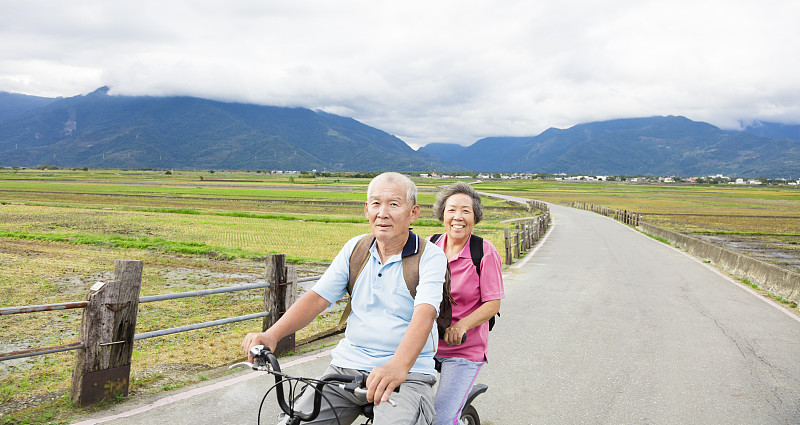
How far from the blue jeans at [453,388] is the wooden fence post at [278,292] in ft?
10.6

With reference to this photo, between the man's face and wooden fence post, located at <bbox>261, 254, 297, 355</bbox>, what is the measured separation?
3569 mm

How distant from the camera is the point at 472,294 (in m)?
3.30

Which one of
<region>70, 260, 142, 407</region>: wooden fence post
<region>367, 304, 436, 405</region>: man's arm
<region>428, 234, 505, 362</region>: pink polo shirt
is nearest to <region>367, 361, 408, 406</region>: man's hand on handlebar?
<region>367, 304, 436, 405</region>: man's arm

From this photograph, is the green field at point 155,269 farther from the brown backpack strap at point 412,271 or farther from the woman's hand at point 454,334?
the brown backpack strap at point 412,271

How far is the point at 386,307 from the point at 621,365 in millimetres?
4288

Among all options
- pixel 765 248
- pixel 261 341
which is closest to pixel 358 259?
pixel 261 341

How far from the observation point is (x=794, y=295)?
10.4 metres

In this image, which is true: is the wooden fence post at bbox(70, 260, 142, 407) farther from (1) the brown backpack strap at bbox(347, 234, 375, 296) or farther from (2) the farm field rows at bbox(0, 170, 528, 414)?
(1) the brown backpack strap at bbox(347, 234, 375, 296)

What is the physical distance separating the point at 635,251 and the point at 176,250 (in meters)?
16.4

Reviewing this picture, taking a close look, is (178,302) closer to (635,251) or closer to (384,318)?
(384,318)

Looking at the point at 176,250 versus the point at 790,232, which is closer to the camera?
the point at 176,250

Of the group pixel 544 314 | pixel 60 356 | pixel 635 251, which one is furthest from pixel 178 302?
pixel 635 251

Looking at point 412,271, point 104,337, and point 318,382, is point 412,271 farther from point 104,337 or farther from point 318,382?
point 104,337

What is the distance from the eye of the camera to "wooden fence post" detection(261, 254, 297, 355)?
19.6 feet
